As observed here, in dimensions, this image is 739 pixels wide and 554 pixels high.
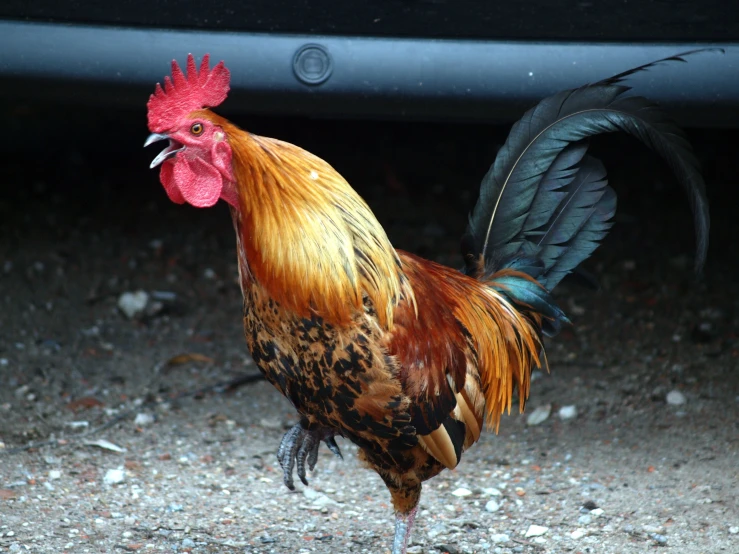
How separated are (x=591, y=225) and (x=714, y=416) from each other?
1.27m

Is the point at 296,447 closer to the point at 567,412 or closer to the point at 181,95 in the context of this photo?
the point at 181,95

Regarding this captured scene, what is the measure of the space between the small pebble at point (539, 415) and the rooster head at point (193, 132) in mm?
2079

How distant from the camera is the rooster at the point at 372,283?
2541mm

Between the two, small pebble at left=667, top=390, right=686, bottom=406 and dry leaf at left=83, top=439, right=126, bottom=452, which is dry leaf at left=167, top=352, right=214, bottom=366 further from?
small pebble at left=667, top=390, right=686, bottom=406

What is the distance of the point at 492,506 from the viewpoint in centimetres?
344

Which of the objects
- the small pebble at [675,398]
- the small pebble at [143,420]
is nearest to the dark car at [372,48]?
the small pebble at [675,398]

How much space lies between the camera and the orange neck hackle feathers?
2.54 metres

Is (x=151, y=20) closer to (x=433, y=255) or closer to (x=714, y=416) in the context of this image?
(x=433, y=255)

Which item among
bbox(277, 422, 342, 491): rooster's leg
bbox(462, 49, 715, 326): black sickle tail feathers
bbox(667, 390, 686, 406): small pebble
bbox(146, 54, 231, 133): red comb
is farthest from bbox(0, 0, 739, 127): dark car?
bbox(667, 390, 686, 406): small pebble

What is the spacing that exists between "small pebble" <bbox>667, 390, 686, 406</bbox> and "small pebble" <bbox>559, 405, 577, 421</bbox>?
456 millimetres

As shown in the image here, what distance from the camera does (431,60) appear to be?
3.27 meters

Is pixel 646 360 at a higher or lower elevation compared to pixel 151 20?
lower

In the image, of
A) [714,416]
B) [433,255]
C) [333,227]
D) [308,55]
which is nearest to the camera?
[333,227]

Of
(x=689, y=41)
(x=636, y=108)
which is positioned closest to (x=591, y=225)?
(x=636, y=108)
